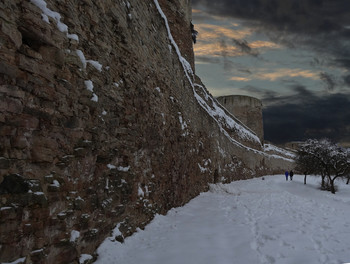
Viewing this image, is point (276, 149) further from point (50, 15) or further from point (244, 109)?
point (50, 15)

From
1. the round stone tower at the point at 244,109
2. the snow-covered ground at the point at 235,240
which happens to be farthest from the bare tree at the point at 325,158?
the round stone tower at the point at 244,109

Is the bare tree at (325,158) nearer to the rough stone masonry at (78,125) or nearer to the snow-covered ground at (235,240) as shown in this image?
the snow-covered ground at (235,240)

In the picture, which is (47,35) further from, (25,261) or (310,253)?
(310,253)

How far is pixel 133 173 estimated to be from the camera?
4.86m

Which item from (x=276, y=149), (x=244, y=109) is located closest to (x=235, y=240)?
(x=244, y=109)

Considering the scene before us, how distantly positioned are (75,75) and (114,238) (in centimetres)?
256

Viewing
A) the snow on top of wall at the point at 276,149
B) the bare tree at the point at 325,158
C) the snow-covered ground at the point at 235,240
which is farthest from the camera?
the snow on top of wall at the point at 276,149

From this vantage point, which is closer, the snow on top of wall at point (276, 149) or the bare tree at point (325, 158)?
the bare tree at point (325, 158)

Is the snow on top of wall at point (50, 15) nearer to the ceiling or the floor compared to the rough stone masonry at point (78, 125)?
nearer to the ceiling

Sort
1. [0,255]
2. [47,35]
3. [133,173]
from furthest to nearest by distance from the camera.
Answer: [133,173] < [47,35] < [0,255]

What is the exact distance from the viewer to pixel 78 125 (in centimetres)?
331

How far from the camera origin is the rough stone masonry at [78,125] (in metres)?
2.45

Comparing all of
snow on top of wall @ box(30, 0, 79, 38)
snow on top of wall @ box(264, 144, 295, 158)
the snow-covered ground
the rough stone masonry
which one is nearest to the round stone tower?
snow on top of wall @ box(264, 144, 295, 158)

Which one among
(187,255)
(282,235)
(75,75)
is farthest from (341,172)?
(75,75)
